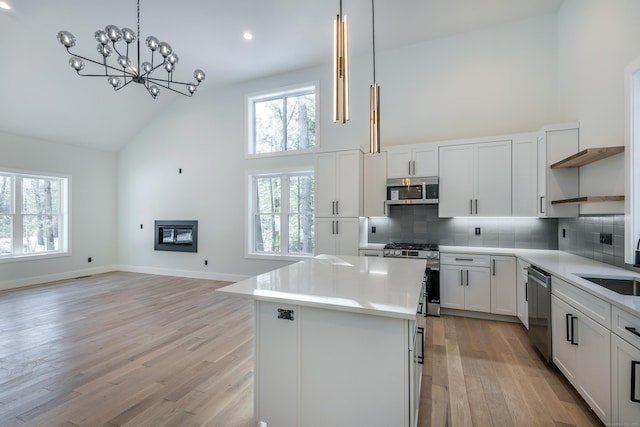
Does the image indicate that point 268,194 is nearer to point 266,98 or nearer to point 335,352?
point 266,98

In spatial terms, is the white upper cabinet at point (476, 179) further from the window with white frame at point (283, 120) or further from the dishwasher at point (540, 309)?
the window with white frame at point (283, 120)

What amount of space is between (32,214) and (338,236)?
20.6 feet

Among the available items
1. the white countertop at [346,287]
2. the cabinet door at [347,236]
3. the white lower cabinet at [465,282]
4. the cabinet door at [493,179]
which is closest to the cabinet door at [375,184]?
the cabinet door at [347,236]

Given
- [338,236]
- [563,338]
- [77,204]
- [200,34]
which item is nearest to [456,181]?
[338,236]

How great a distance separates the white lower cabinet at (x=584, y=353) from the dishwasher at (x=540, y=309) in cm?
6

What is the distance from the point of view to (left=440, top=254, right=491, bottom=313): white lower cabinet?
3.72m

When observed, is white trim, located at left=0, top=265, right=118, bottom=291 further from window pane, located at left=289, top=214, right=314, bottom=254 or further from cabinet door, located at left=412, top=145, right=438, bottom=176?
cabinet door, located at left=412, top=145, right=438, bottom=176

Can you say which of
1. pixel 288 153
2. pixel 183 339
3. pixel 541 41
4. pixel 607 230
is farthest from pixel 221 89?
pixel 607 230

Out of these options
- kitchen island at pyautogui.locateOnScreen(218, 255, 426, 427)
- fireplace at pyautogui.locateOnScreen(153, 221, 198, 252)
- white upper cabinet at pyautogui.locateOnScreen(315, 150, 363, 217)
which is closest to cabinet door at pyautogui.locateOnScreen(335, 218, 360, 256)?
white upper cabinet at pyautogui.locateOnScreen(315, 150, 363, 217)

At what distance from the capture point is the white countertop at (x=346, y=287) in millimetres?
1458

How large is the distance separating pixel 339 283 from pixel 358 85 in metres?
4.11

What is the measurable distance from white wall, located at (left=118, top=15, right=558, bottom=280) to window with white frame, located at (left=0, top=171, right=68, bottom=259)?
1.18 m

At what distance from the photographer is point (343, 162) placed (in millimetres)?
4480

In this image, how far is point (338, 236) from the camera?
450cm
